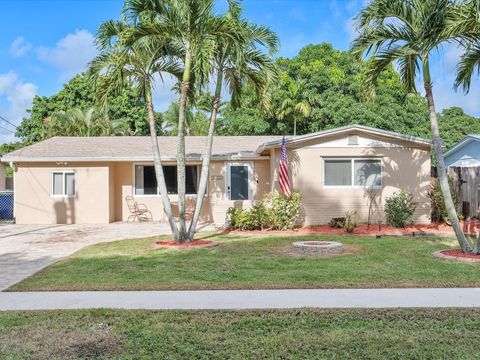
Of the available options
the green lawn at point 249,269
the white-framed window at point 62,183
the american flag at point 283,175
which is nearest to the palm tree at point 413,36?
the green lawn at point 249,269

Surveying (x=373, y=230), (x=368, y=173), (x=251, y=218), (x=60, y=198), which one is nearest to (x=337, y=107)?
(x=368, y=173)

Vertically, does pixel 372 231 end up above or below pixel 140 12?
below

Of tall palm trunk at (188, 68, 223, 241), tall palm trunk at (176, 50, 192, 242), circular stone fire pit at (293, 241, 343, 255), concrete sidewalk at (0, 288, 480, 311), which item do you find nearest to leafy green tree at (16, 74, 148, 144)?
Result: tall palm trunk at (188, 68, 223, 241)

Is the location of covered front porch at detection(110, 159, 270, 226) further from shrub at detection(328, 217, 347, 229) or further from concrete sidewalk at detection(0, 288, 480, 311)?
concrete sidewalk at detection(0, 288, 480, 311)

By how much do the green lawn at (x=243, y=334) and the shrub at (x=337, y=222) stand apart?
9505 mm

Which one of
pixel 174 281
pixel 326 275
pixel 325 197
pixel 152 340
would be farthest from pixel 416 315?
pixel 325 197

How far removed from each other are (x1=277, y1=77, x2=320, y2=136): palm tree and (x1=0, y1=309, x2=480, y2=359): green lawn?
934 inches

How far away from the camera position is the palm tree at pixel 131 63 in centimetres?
1193

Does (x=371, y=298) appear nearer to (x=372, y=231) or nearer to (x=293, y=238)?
(x=293, y=238)

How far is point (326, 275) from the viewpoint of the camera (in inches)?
330

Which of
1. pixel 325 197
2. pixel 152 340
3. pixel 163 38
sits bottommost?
pixel 152 340

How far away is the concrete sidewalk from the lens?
6539 millimetres

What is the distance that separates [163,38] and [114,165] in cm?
891

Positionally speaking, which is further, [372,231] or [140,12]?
[372,231]
